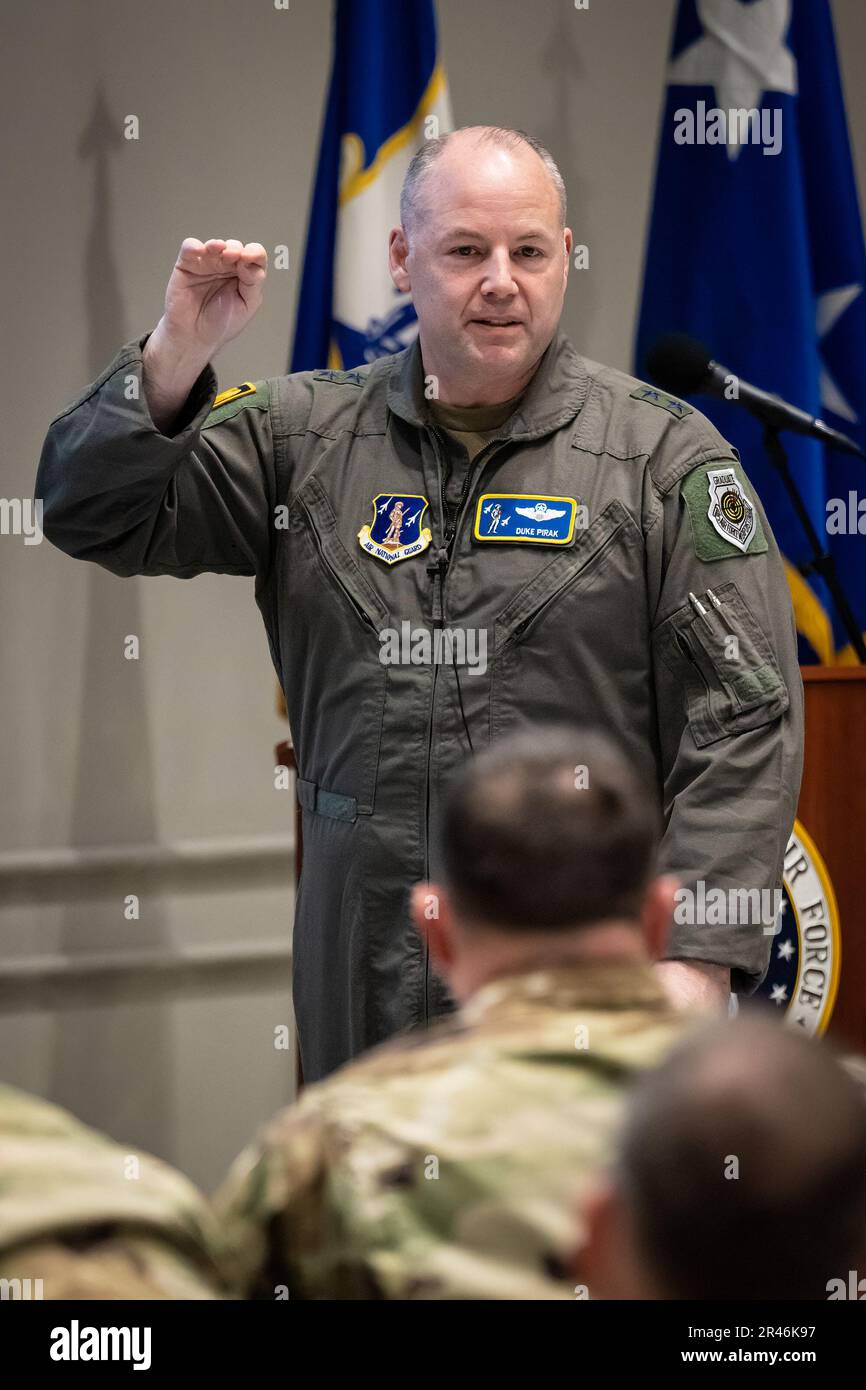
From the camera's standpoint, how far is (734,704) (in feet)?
6.61

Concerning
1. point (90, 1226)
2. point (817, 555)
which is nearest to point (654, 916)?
point (90, 1226)

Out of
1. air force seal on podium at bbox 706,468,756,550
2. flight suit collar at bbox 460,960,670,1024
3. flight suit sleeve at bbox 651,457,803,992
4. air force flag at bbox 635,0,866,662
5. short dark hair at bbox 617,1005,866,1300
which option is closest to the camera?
short dark hair at bbox 617,1005,866,1300

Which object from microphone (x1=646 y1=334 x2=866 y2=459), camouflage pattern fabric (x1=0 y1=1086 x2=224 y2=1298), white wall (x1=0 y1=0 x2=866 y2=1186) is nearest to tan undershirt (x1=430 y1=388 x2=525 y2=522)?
microphone (x1=646 y1=334 x2=866 y2=459)

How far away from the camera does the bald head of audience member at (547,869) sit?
1220mm

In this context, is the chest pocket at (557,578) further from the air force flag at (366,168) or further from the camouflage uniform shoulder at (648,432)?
the air force flag at (366,168)

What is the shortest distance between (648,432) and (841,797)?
0.73 meters

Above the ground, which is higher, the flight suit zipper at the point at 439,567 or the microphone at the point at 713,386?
the microphone at the point at 713,386

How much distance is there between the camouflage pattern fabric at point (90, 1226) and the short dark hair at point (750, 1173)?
0.95ft

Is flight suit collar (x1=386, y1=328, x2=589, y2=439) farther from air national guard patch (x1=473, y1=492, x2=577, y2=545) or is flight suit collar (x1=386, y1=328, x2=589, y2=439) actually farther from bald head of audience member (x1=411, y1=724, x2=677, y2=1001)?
bald head of audience member (x1=411, y1=724, x2=677, y2=1001)

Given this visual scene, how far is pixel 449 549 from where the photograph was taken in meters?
2.16

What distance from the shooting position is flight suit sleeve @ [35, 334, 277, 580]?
2.04 metres

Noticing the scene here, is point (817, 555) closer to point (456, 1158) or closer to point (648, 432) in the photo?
point (648, 432)

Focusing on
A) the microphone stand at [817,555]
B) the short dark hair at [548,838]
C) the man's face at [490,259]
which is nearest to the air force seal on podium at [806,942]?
the microphone stand at [817,555]

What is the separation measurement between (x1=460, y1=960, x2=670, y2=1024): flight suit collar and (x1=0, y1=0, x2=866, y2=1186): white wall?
2449 millimetres
